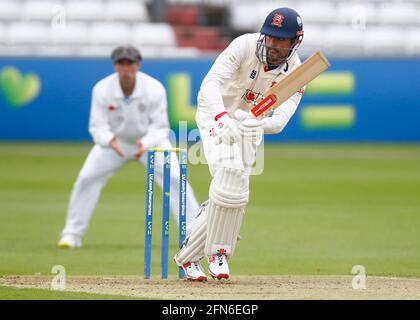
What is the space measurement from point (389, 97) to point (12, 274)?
1150 cm

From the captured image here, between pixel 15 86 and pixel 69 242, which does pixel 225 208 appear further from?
pixel 15 86

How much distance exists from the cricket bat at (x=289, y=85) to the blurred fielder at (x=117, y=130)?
2705mm

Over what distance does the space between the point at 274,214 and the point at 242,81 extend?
4.57 m

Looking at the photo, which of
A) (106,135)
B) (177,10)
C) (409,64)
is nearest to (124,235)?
(106,135)

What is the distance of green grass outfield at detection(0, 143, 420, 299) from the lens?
8023mm

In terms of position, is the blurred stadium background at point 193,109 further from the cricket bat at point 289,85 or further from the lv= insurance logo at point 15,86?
the cricket bat at point 289,85

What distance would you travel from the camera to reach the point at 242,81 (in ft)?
21.4

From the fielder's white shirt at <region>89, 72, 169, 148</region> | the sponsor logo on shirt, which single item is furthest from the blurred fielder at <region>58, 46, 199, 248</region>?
the sponsor logo on shirt

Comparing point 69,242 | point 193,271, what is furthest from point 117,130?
point 193,271

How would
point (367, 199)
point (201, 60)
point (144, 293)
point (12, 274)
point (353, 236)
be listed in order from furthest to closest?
point (201, 60)
point (367, 199)
point (353, 236)
point (12, 274)
point (144, 293)

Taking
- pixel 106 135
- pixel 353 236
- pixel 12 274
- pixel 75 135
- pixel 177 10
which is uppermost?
pixel 177 10

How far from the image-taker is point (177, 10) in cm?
2031

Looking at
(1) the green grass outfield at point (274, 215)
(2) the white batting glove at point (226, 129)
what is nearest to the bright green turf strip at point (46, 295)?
(1) the green grass outfield at point (274, 215)

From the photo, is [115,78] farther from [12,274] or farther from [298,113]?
[298,113]
